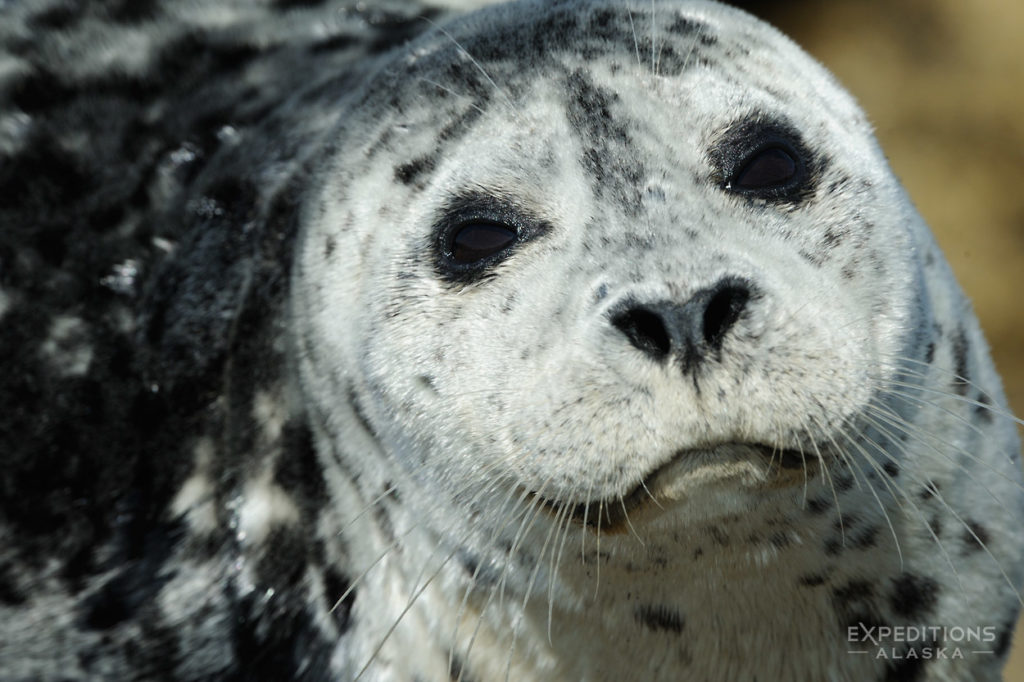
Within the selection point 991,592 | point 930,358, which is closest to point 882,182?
point 930,358

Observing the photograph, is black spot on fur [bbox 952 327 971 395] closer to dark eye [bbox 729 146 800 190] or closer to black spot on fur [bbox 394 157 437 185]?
dark eye [bbox 729 146 800 190]

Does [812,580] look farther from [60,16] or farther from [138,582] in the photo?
[60,16]

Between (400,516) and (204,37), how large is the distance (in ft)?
5.87

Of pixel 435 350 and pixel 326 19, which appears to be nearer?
pixel 435 350

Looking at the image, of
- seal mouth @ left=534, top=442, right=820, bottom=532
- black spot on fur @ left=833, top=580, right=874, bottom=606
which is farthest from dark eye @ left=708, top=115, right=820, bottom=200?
black spot on fur @ left=833, top=580, right=874, bottom=606

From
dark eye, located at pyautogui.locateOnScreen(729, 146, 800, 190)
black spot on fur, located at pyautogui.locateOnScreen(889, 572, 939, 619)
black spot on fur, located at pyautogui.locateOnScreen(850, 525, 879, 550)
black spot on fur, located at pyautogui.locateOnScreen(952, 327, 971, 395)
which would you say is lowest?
black spot on fur, located at pyautogui.locateOnScreen(889, 572, 939, 619)

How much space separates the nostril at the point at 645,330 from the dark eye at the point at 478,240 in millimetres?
465

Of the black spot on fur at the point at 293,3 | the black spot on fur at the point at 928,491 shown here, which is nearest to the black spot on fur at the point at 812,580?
the black spot on fur at the point at 928,491

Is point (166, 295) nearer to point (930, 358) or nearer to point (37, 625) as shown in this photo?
point (37, 625)

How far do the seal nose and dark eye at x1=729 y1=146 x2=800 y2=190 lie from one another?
426 mm

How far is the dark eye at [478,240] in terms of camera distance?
8.00 ft

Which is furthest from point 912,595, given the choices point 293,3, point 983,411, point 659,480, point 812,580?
point 293,3

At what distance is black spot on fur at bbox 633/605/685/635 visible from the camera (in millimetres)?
2568

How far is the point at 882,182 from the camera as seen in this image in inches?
103
